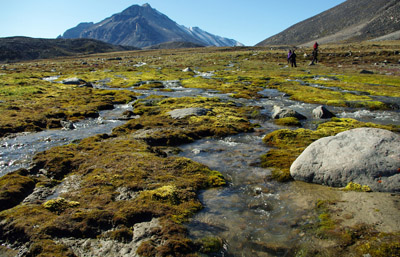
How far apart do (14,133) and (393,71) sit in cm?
6136

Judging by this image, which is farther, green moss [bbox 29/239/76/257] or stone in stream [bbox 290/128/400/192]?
stone in stream [bbox 290/128/400/192]

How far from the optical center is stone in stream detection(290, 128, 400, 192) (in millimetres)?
10305

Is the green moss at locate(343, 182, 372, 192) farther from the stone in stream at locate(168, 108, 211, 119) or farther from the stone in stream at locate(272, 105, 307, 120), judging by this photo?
the stone in stream at locate(168, 108, 211, 119)

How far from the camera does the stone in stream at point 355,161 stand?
10.3 meters

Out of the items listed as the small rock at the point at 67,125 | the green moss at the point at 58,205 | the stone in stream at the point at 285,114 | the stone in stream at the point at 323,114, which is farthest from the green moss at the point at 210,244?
the stone in stream at the point at 323,114

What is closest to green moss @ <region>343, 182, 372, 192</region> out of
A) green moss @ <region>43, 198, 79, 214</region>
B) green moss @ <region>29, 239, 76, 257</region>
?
green moss @ <region>29, 239, 76, 257</region>

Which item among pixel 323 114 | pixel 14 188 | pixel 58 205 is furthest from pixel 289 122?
pixel 14 188

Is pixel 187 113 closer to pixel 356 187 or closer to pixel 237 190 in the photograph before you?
pixel 237 190

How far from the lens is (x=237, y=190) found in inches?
437

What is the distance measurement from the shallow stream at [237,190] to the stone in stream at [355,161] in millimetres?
1619

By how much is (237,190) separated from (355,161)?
202 inches

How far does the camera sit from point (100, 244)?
766 cm

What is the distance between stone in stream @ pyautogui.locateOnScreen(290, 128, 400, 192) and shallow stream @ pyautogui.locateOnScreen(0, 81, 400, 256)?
5.31 ft

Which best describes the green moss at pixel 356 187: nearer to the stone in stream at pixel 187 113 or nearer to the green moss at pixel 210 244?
the green moss at pixel 210 244
